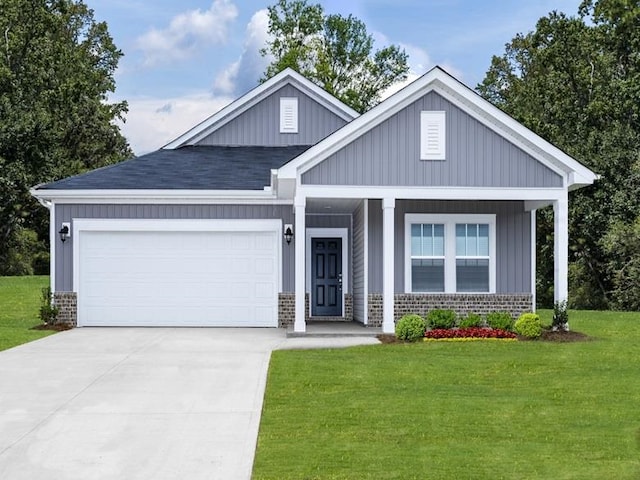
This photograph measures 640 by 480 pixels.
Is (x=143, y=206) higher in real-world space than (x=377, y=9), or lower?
lower

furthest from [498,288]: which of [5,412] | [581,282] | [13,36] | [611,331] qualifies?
[13,36]

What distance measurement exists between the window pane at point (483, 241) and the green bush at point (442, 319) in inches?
92.7

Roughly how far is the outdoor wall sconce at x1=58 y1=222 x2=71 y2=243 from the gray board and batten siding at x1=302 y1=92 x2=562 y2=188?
6.15 metres

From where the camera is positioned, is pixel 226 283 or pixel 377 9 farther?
pixel 377 9

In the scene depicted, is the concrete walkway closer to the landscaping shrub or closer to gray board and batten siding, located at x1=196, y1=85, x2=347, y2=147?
the landscaping shrub

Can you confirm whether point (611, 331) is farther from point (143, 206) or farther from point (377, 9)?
point (377, 9)

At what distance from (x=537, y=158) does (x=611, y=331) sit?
4.08 metres

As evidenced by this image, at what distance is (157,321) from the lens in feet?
67.1

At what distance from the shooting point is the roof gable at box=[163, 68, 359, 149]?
959 inches

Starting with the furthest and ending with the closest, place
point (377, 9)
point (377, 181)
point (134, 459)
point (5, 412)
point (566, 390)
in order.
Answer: point (377, 9) < point (377, 181) < point (566, 390) < point (5, 412) < point (134, 459)

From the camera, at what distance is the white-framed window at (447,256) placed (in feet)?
63.2

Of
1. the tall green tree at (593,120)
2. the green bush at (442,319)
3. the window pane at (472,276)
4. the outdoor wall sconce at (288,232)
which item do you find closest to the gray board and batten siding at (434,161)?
the window pane at (472,276)

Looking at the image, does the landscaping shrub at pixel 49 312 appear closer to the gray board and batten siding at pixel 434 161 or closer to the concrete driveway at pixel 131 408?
the concrete driveway at pixel 131 408

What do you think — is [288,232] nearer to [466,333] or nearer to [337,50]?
[466,333]
